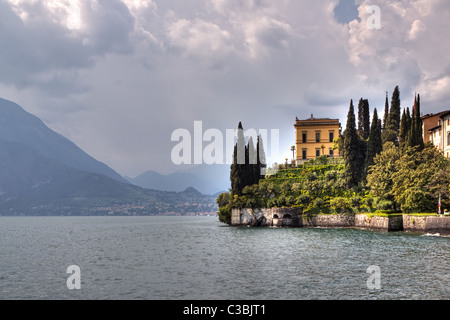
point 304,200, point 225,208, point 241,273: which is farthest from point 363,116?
point 241,273

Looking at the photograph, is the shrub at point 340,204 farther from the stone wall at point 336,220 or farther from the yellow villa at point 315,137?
the yellow villa at point 315,137

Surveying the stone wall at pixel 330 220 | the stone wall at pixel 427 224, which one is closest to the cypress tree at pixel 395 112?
the stone wall at pixel 330 220

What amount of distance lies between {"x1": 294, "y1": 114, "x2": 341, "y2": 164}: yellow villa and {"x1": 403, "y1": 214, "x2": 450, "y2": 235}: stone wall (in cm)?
5216

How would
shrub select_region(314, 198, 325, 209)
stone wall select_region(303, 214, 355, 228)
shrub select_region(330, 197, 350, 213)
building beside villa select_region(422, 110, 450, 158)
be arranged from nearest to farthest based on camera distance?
stone wall select_region(303, 214, 355, 228)
shrub select_region(330, 197, 350, 213)
building beside villa select_region(422, 110, 450, 158)
shrub select_region(314, 198, 325, 209)

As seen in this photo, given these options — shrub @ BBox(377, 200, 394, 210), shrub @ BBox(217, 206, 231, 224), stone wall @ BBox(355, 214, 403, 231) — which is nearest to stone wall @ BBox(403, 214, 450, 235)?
stone wall @ BBox(355, 214, 403, 231)

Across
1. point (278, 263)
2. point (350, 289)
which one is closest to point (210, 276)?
point (278, 263)

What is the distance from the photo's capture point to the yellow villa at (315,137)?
372ft

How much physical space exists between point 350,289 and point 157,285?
11849mm

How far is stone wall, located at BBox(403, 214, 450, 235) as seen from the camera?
181ft

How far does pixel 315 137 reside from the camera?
114375 millimetres

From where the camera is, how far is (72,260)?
134ft

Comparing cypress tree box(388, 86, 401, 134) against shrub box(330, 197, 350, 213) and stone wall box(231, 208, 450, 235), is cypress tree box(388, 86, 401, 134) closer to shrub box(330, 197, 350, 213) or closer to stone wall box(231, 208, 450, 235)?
shrub box(330, 197, 350, 213)

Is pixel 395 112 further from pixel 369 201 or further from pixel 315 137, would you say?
pixel 369 201
